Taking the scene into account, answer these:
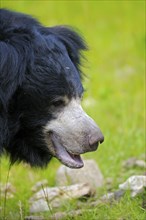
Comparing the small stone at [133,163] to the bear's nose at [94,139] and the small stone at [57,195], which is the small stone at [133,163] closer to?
the small stone at [57,195]

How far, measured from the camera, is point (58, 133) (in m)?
3.97

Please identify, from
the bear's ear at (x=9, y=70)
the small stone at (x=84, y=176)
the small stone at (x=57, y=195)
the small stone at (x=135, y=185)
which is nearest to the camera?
the bear's ear at (x=9, y=70)

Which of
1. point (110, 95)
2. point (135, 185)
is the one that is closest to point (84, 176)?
point (135, 185)

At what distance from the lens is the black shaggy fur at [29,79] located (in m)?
3.90

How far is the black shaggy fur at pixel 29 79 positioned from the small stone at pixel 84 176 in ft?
3.95

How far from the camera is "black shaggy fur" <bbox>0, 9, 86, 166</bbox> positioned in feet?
12.8

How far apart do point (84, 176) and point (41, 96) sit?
4.94 feet

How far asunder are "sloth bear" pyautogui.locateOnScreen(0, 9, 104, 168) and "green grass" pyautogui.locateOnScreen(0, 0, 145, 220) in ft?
1.70

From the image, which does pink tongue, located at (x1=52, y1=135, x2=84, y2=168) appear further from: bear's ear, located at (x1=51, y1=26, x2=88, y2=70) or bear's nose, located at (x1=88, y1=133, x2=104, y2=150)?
bear's ear, located at (x1=51, y1=26, x2=88, y2=70)

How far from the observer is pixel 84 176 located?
5.30 metres

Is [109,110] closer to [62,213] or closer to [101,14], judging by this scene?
[62,213]

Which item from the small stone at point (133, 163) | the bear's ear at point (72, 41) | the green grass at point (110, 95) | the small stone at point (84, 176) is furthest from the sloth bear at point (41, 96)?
the small stone at point (133, 163)

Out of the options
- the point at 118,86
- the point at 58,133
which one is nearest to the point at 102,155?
the point at 58,133

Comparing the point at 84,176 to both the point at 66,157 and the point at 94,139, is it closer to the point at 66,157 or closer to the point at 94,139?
the point at 66,157
